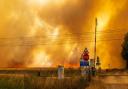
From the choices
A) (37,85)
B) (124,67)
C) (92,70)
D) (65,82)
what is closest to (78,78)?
(65,82)

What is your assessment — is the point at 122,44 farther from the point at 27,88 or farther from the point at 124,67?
the point at 27,88

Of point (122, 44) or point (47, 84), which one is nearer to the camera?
point (47, 84)

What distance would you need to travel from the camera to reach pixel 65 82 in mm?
29641

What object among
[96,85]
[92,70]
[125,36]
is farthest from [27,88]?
[125,36]

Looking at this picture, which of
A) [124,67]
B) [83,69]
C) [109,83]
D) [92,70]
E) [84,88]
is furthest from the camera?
[124,67]

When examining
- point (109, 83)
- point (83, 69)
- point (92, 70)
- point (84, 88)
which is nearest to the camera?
point (84, 88)

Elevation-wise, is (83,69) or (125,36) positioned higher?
(125,36)

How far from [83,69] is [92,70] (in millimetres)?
2462

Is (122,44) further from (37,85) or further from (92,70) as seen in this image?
(37,85)

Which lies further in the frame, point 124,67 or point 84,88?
point 124,67

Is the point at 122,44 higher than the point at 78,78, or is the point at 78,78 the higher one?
the point at 122,44

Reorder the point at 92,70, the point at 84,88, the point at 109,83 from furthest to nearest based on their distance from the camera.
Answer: the point at 92,70 → the point at 109,83 → the point at 84,88

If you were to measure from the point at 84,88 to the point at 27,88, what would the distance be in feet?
13.5

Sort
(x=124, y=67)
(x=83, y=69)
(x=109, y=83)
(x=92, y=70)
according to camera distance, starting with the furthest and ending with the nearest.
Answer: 1. (x=124, y=67)
2. (x=92, y=70)
3. (x=83, y=69)
4. (x=109, y=83)
